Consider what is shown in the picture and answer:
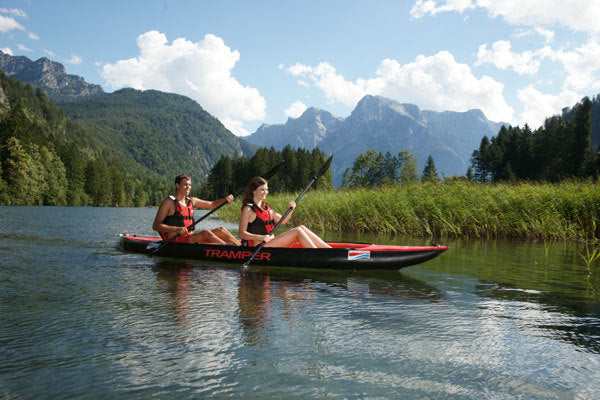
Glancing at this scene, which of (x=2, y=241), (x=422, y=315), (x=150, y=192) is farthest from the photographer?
(x=150, y=192)

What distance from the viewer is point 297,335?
3.81m

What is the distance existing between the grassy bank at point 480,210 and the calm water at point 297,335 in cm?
623

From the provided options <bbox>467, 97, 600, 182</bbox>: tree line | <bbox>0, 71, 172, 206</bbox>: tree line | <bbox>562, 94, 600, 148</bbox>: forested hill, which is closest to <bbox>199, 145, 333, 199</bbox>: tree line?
<bbox>0, 71, 172, 206</bbox>: tree line

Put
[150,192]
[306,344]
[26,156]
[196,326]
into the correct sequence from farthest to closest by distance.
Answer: [150,192] < [26,156] < [196,326] < [306,344]

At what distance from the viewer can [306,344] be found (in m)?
3.58

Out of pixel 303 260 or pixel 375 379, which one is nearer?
pixel 375 379

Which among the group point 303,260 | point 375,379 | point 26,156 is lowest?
point 375,379

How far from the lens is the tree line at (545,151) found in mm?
68750

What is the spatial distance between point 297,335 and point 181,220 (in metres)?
5.61

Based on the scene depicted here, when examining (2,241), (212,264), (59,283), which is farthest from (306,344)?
(2,241)

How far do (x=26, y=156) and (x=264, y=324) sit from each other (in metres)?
62.1

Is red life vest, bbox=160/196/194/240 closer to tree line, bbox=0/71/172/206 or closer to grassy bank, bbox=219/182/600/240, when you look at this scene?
grassy bank, bbox=219/182/600/240

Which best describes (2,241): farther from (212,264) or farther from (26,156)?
(26,156)

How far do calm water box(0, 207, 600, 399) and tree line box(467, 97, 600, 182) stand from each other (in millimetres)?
65770
